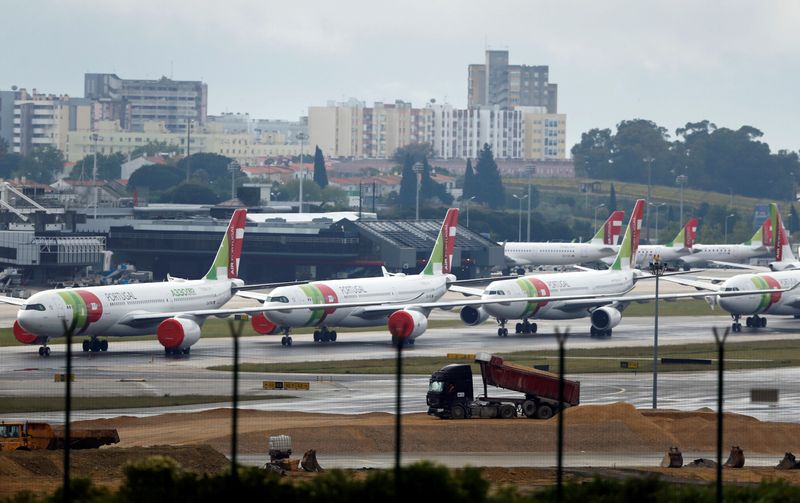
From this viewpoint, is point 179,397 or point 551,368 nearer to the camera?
point 179,397

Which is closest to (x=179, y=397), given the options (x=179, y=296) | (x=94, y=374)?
(x=94, y=374)

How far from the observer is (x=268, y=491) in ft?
111

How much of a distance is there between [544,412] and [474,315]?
133 ft

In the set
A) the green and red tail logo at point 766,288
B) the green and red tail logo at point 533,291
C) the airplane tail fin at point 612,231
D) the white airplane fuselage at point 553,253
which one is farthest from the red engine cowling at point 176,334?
the white airplane fuselage at point 553,253

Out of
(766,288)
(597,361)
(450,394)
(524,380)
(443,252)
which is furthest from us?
(766,288)

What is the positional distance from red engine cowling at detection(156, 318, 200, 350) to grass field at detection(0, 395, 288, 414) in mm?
A: 16416

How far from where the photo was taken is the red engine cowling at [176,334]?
8294 centimetres

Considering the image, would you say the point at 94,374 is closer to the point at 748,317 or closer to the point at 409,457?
the point at 409,457

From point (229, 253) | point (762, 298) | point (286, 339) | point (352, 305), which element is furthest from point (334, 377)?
point (762, 298)

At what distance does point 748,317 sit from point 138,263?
227ft

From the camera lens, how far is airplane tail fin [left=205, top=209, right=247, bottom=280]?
9419 cm

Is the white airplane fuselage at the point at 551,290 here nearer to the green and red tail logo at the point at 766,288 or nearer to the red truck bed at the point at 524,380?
the green and red tail logo at the point at 766,288

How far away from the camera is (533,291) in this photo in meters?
102

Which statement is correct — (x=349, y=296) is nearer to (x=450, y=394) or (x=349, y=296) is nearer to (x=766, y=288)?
(x=766, y=288)
